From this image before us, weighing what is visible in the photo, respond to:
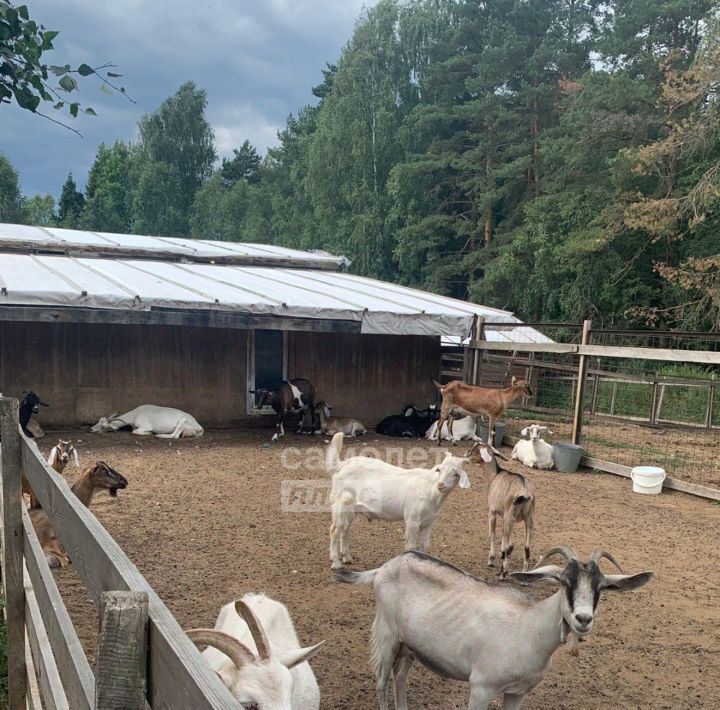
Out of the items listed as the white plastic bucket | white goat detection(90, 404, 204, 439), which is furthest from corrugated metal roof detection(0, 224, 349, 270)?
the white plastic bucket

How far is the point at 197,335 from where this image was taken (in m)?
11.9

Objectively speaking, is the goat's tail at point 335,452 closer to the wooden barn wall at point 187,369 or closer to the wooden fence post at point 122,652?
the wooden fence post at point 122,652

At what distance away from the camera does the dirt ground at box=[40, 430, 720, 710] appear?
12.1ft

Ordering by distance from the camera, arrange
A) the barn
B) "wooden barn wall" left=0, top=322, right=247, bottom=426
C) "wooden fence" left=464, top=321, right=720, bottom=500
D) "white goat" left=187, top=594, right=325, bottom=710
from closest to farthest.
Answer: "white goat" left=187, top=594, right=325, bottom=710 < "wooden fence" left=464, top=321, right=720, bottom=500 < the barn < "wooden barn wall" left=0, top=322, right=247, bottom=426

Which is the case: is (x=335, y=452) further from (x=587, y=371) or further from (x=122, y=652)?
(x=587, y=371)

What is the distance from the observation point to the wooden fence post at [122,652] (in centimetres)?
108

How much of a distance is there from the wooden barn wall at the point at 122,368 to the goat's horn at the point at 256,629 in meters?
10.0

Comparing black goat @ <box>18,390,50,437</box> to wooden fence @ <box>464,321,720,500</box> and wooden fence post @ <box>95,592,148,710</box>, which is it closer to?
wooden fence @ <box>464,321,720,500</box>

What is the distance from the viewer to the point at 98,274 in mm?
11805

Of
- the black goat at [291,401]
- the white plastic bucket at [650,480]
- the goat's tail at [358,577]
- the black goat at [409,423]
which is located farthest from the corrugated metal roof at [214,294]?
the goat's tail at [358,577]

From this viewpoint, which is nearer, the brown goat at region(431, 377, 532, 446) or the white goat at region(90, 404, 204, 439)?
the white goat at region(90, 404, 204, 439)

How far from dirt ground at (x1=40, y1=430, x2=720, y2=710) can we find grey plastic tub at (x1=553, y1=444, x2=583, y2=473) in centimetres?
24

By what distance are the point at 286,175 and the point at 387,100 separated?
43.5ft

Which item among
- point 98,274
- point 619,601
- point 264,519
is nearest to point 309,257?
point 98,274
